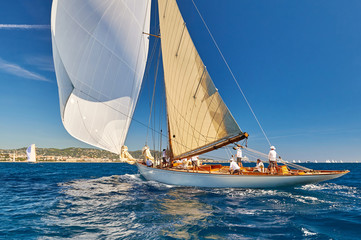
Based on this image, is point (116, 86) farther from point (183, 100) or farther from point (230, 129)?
point (230, 129)

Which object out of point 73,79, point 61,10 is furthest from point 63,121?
point 61,10

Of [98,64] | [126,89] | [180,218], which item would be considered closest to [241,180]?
[180,218]

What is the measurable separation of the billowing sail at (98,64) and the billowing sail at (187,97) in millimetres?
3754

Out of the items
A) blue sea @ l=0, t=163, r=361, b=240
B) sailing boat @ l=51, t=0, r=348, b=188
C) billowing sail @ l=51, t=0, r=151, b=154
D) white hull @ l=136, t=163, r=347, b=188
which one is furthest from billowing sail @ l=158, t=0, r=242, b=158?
blue sea @ l=0, t=163, r=361, b=240

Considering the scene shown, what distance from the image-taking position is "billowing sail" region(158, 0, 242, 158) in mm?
13177

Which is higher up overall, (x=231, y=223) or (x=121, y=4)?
(x=121, y=4)

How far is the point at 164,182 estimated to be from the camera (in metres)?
15.8

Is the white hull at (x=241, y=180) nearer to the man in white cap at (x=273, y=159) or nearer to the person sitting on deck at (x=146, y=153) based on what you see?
the man in white cap at (x=273, y=159)

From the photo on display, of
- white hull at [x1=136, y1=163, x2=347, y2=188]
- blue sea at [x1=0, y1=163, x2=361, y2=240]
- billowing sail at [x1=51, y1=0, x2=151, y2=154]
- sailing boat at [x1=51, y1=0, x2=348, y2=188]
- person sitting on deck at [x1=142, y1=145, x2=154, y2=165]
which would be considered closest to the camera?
blue sea at [x1=0, y1=163, x2=361, y2=240]

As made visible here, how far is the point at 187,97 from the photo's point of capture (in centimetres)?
1438

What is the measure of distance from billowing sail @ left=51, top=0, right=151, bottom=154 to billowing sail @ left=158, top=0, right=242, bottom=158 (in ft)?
12.3

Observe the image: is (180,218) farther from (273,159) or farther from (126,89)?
(126,89)

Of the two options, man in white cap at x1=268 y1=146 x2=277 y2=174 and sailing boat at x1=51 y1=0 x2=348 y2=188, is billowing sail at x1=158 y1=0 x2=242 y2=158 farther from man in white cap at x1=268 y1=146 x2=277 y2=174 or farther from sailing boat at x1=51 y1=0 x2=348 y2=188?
man in white cap at x1=268 y1=146 x2=277 y2=174

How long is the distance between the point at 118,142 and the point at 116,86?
16.1ft
